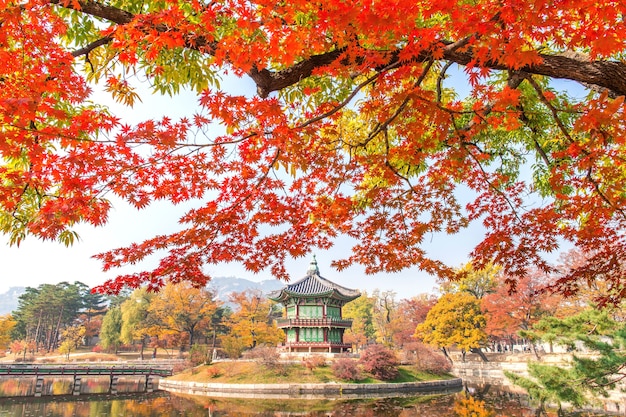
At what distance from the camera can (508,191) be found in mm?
6055

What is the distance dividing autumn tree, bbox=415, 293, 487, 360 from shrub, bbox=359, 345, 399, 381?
6.62 metres

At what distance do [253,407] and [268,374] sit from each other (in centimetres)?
549

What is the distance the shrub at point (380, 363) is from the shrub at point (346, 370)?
2.84 ft

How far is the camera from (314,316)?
32188 mm

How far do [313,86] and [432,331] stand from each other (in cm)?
2953

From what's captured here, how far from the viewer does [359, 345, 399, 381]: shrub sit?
24.1 m

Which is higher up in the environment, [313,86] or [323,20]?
[313,86]

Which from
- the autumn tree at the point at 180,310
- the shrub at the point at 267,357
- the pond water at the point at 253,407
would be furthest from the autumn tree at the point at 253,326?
the pond water at the point at 253,407

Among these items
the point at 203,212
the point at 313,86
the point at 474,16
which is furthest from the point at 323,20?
the point at 203,212

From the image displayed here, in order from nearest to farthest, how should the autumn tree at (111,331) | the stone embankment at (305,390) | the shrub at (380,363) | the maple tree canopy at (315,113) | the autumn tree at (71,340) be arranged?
the maple tree canopy at (315,113) < the stone embankment at (305,390) < the shrub at (380,363) < the autumn tree at (111,331) < the autumn tree at (71,340)

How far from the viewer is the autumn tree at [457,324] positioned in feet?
96.5

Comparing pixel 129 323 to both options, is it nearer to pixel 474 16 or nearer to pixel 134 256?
pixel 134 256

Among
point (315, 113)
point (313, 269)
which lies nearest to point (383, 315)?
point (313, 269)

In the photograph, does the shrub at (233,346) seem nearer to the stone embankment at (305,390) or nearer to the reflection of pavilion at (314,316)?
the reflection of pavilion at (314,316)
